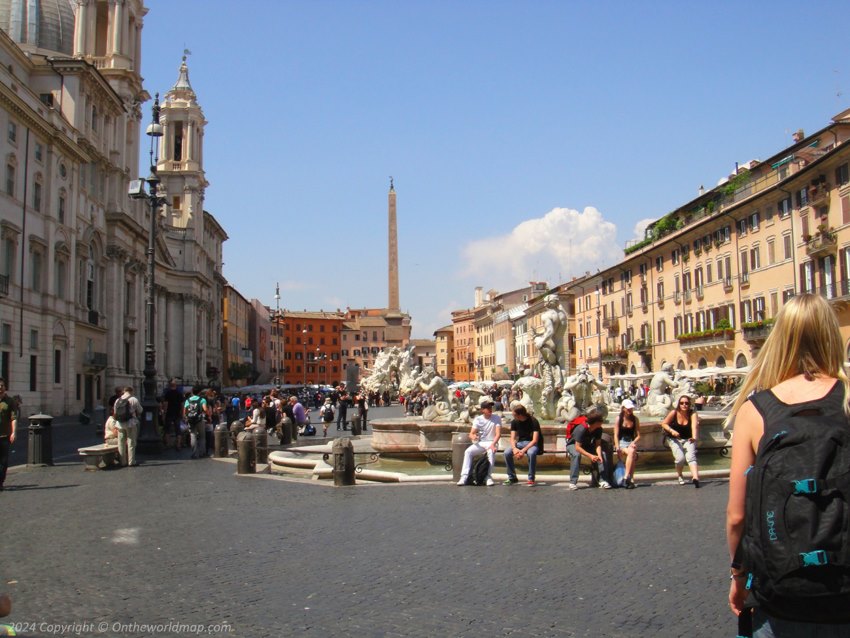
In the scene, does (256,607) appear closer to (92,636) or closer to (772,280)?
(92,636)

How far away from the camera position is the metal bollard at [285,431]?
2117cm

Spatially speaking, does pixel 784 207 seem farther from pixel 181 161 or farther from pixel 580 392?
pixel 181 161

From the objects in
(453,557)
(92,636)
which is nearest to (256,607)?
(92,636)

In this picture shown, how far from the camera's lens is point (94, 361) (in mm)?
41562

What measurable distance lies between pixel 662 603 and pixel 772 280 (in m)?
36.1

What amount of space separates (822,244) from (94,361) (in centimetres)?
3312

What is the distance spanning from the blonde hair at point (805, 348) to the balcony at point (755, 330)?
37431mm

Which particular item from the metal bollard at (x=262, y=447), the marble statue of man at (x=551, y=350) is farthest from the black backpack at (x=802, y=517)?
the marble statue of man at (x=551, y=350)

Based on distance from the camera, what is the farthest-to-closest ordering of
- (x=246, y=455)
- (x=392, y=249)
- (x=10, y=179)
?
1. (x=392, y=249)
2. (x=10, y=179)
3. (x=246, y=455)

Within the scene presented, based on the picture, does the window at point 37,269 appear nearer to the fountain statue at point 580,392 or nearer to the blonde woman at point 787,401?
the fountain statue at point 580,392

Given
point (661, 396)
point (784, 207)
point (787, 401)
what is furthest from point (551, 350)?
point (784, 207)

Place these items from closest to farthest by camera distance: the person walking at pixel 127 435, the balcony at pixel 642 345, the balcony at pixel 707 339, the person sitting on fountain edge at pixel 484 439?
the person sitting on fountain edge at pixel 484 439
the person walking at pixel 127 435
the balcony at pixel 707 339
the balcony at pixel 642 345

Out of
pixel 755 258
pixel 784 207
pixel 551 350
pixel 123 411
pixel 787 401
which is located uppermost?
pixel 784 207

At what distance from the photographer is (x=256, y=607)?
5.46 meters
